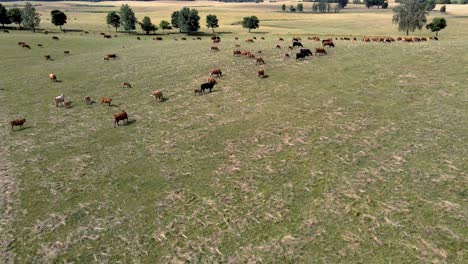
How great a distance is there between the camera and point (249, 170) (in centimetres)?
1833

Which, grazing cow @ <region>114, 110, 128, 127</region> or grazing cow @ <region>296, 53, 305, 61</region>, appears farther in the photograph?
grazing cow @ <region>296, 53, 305, 61</region>

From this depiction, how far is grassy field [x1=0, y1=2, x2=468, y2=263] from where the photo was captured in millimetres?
13281

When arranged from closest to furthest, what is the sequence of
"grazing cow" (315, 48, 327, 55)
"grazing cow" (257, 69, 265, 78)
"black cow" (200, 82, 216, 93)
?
"black cow" (200, 82, 216, 93) → "grazing cow" (257, 69, 265, 78) → "grazing cow" (315, 48, 327, 55)

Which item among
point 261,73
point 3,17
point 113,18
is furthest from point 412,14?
point 3,17

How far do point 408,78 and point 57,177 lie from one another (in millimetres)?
28458

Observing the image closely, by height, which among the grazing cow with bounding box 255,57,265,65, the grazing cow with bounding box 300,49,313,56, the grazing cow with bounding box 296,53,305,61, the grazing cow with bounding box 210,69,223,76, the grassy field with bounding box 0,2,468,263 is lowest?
the grassy field with bounding box 0,2,468,263

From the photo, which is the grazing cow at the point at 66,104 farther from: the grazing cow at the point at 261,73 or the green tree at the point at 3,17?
the green tree at the point at 3,17

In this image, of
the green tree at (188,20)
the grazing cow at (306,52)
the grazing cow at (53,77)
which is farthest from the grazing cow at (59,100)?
the green tree at (188,20)

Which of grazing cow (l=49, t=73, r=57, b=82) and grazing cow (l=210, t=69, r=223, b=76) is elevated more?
grazing cow (l=210, t=69, r=223, b=76)

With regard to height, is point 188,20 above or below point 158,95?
above

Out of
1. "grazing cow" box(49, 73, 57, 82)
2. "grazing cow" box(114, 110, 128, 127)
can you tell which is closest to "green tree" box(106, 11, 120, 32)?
"grazing cow" box(49, 73, 57, 82)

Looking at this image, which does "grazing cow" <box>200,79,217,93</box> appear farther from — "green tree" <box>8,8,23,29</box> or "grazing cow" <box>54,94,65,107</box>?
"green tree" <box>8,8,23,29</box>

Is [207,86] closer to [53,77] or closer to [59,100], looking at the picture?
[59,100]

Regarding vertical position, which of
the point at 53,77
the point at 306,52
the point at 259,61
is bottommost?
the point at 53,77
